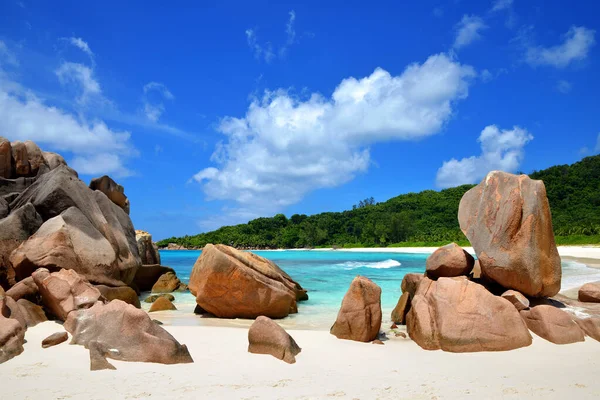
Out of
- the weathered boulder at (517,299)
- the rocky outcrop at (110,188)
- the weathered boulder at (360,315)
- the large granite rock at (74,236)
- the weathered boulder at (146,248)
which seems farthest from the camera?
the weathered boulder at (146,248)

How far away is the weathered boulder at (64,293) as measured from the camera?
768 centimetres

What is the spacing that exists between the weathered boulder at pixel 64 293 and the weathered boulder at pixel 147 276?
8282mm

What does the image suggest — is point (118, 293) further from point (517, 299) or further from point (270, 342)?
point (517, 299)

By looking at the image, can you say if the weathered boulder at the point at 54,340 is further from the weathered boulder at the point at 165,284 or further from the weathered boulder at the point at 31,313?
the weathered boulder at the point at 165,284

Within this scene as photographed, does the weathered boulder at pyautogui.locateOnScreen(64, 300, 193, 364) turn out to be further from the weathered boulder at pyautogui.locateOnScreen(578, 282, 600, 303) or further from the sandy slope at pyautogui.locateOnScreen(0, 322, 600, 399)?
the weathered boulder at pyautogui.locateOnScreen(578, 282, 600, 303)

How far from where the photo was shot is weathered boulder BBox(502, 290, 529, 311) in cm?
798

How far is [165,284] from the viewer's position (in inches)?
663

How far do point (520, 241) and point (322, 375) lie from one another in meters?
5.07

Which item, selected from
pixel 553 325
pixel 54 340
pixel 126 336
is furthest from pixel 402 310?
pixel 54 340

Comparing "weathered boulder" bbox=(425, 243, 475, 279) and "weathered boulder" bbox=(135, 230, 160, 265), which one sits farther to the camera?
"weathered boulder" bbox=(135, 230, 160, 265)

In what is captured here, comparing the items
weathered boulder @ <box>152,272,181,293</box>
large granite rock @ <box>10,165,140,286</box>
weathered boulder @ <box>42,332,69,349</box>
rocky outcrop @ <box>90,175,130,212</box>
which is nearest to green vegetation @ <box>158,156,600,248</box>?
weathered boulder @ <box>152,272,181,293</box>

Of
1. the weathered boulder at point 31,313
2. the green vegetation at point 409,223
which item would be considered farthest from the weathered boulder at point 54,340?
the green vegetation at point 409,223

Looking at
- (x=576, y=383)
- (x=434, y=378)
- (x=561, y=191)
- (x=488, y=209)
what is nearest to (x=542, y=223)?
(x=488, y=209)

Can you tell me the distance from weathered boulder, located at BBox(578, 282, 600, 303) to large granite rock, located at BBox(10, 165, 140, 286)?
425 inches
